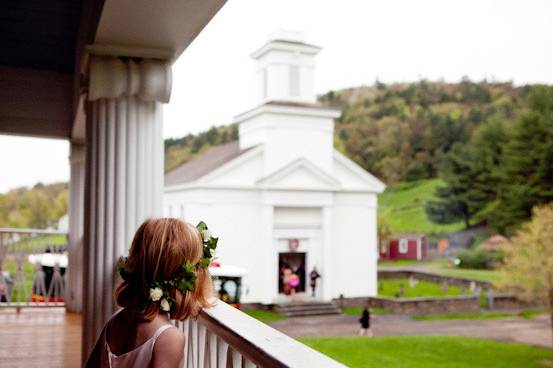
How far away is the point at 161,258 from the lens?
990mm

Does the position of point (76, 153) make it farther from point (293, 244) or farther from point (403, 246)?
point (403, 246)

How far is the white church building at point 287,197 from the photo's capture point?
16.0 meters

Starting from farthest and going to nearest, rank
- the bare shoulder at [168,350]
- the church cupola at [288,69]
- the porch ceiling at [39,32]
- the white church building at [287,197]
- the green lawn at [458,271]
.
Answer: the green lawn at [458,271] → the church cupola at [288,69] → the white church building at [287,197] → the porch ceiling at [39,32] → the bare shoulder at [168,350]

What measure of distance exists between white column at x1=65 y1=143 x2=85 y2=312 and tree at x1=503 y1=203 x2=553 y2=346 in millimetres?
14130

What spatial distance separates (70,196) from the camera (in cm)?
493

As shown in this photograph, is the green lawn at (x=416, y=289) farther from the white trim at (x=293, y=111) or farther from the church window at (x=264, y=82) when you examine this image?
the church window at (x=264, y=82)

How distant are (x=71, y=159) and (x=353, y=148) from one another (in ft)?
116

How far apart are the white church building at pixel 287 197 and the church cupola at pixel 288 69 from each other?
0.03 metres

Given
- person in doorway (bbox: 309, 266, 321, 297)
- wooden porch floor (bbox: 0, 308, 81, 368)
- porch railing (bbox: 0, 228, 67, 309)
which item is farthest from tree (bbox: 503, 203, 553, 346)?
wooden porch floor (bbox: 0, 308, 81, 368)

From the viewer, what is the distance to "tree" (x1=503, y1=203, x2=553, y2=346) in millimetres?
16359

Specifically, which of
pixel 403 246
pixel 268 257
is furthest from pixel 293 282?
pixel 403 246

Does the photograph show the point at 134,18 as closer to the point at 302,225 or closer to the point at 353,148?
the point at 302,225

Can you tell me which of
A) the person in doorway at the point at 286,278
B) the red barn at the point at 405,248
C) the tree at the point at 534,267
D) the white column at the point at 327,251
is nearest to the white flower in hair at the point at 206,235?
the white column at the point at 327,251

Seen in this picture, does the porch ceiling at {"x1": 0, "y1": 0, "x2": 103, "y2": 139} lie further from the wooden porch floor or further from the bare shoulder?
the wooden porch floor
